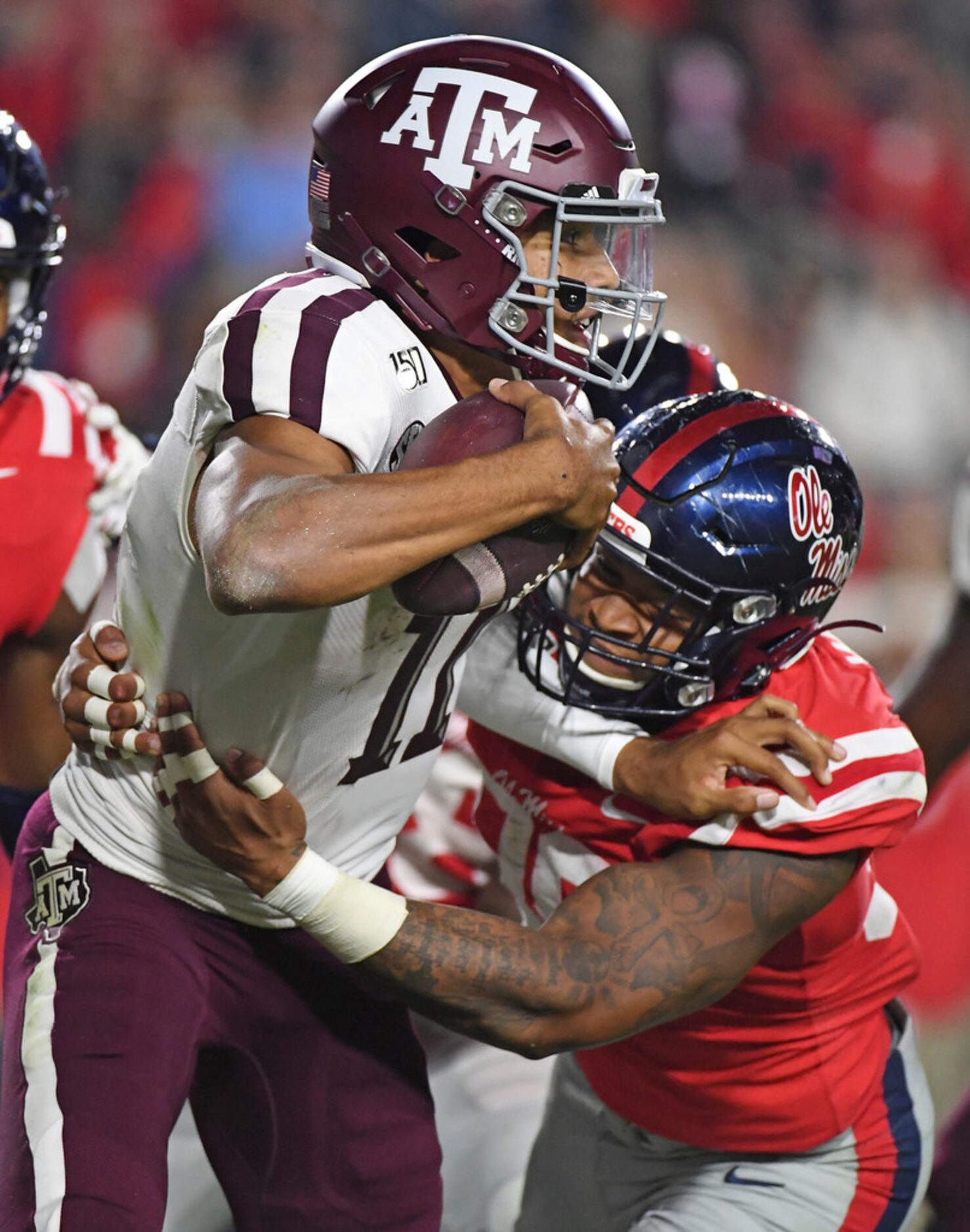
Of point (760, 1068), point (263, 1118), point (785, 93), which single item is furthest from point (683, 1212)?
point (785, 93)

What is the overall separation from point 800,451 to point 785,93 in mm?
5249

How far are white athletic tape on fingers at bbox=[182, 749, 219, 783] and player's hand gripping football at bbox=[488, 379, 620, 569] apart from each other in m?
0.50

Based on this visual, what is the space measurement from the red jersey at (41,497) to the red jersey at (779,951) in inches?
34.8

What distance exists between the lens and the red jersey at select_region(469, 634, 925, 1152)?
6.70ft

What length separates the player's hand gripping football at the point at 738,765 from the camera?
77.7 inches

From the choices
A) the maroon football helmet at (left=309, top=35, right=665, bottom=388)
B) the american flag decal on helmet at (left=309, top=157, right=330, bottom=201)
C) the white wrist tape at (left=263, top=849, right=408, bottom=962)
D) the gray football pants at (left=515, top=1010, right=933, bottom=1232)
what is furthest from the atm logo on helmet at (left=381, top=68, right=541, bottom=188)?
the gray football pants at (left=515, top=1010, right=933, bottom=1232)

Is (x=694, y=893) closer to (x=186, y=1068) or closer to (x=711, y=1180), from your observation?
(x=711, y=1180)

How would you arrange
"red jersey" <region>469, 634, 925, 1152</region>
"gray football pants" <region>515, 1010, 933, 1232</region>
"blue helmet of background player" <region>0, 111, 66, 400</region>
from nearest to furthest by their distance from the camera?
"red jersey" <region>469, 634, 925, 1152</region>, "gray football pants" <region>515, 1010, 933, 1232</region>, "blue helmet of background player" <region>0, 111, 66, 400</region>

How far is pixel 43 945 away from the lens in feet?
6.38

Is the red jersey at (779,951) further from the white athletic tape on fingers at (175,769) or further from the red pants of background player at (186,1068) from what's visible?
the white athletic tape on fingers at (175,769)

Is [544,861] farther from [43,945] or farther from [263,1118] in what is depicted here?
[43,945]

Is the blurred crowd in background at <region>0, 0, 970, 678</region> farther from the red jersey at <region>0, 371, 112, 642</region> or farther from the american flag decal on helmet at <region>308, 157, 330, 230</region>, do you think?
the american flag decal on helmet at <region>308, 157, 330, 230</region>

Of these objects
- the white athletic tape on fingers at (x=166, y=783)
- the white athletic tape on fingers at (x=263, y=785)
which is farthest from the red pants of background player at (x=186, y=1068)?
the white athletic tape on fingers at (x=263, y=785)

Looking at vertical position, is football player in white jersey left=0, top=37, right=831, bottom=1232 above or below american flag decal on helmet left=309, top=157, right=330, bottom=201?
below
